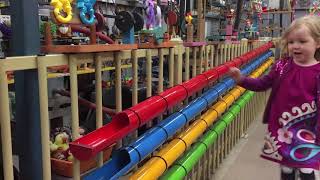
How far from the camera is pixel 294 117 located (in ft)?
5.46

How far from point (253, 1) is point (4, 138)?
4.51m

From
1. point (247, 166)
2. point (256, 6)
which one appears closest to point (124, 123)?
point (247, 166)

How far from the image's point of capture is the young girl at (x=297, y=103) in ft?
5.28

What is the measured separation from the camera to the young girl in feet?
5.28

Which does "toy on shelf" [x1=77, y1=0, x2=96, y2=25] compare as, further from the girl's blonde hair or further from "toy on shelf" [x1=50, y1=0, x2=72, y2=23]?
the girl's blonde hair

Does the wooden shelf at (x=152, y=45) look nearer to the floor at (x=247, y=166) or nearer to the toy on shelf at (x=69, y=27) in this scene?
the toy on shelf at (x=69, y=27)

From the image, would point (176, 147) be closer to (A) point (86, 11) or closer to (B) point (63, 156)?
(B) point (63, 156)

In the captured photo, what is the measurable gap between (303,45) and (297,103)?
0.79 feet

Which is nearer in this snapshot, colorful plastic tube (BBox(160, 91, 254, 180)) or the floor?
colorful plastic tube (BBox(160, 91, 254, 180))

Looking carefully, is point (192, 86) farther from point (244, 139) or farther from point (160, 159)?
point (244, 139)

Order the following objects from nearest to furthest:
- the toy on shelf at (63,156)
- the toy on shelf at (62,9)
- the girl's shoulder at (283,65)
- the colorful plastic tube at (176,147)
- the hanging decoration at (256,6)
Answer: the toy on shelf at (62,9), the toy on shelf at (63,156), the colorful plastic tube at (176,147), the girl's shoulder at (283,65), the hanging decoration at (256,6)

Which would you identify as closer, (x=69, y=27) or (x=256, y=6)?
(x=69, y=27)

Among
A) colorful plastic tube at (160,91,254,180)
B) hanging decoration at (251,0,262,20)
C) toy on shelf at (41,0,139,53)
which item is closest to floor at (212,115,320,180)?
colorful plastic tube at (160,91,254,180)

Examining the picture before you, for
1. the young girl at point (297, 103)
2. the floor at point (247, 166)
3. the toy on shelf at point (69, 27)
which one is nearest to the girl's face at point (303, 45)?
the young girl at point (297, 103)
